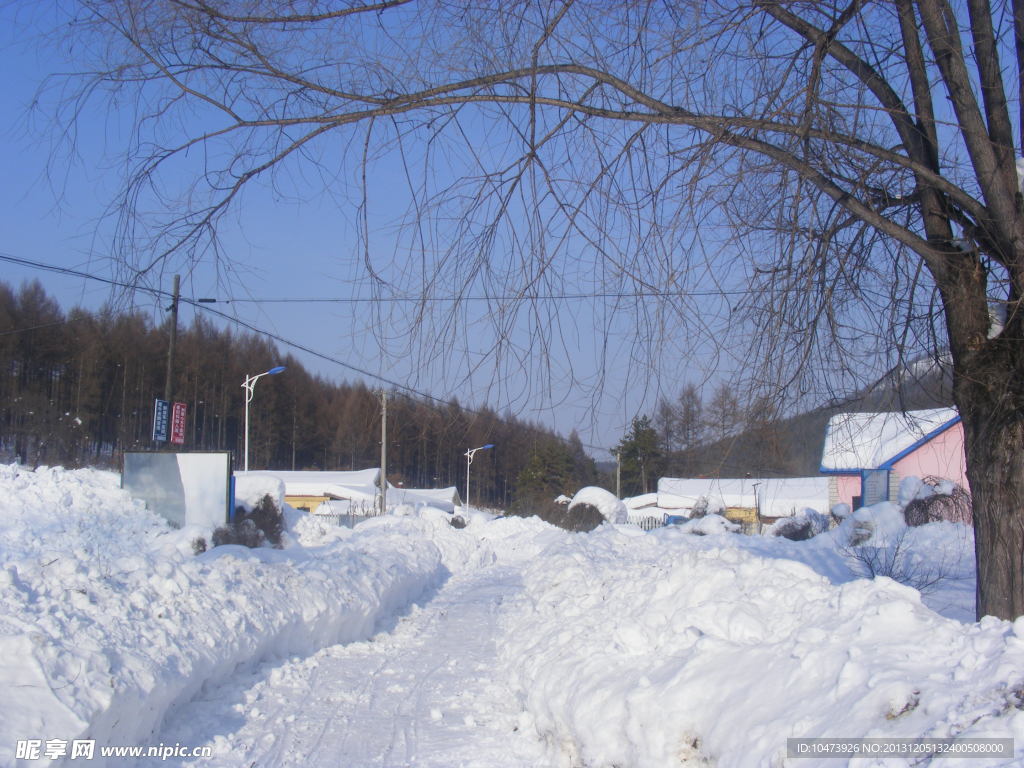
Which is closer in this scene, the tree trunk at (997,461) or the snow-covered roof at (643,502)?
the tree trunk at (997,461)

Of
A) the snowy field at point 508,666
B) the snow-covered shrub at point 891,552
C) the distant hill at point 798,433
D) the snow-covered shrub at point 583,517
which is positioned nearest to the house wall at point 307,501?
the snow-covered shrub at point 583,517

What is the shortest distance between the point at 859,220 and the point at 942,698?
3060 mm

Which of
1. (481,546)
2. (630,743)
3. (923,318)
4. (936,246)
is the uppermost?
(936,246)

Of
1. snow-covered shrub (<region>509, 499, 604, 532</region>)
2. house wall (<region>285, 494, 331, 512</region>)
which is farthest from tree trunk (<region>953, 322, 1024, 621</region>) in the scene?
house wall (<region>285, 494, 331, 512</region>)

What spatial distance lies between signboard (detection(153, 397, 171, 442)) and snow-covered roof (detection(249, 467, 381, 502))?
24514 millimetres

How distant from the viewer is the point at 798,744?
3635mm

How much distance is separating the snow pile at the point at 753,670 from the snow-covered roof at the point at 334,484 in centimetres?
4246

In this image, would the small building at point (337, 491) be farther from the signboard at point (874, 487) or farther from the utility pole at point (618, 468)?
the signboard at point (874, 487)

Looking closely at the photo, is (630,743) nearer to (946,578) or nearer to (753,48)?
(753,48)

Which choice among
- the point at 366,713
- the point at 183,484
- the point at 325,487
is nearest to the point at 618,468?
the point at 366,713

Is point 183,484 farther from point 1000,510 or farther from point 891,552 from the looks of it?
point 1000,510

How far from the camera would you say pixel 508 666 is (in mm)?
8539

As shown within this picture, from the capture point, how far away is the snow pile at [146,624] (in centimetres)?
512

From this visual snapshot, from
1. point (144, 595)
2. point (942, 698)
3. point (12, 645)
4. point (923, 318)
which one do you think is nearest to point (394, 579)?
point (144, 595)
